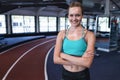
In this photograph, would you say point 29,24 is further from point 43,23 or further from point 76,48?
point 76,48

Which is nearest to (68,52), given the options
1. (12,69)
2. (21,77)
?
(21,77)

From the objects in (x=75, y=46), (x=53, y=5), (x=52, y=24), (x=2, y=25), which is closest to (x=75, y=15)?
(x=75, y=46)

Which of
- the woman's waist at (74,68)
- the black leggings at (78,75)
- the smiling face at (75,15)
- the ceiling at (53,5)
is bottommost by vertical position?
the black leggings at (78,75)

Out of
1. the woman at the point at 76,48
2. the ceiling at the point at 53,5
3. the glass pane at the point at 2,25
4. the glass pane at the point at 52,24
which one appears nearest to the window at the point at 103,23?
the ceiling at the point at 53,5

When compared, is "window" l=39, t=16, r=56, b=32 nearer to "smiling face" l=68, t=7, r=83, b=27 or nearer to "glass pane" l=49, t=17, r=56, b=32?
"glass pane" l=49, t=17, r=56, b=32

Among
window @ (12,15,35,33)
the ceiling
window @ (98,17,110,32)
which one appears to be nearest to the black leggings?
the ceiling

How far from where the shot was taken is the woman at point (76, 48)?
1.82 m

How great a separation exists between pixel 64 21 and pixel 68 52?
814 inches

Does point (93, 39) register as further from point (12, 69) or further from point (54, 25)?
point (54, 25)

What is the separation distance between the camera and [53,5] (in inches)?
483

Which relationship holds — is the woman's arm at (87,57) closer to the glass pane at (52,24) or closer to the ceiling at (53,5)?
the ceiling at (53,5)

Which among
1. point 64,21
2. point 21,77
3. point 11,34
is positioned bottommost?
point 21,77

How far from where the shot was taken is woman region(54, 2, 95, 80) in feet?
5.98

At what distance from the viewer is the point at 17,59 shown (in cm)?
995
